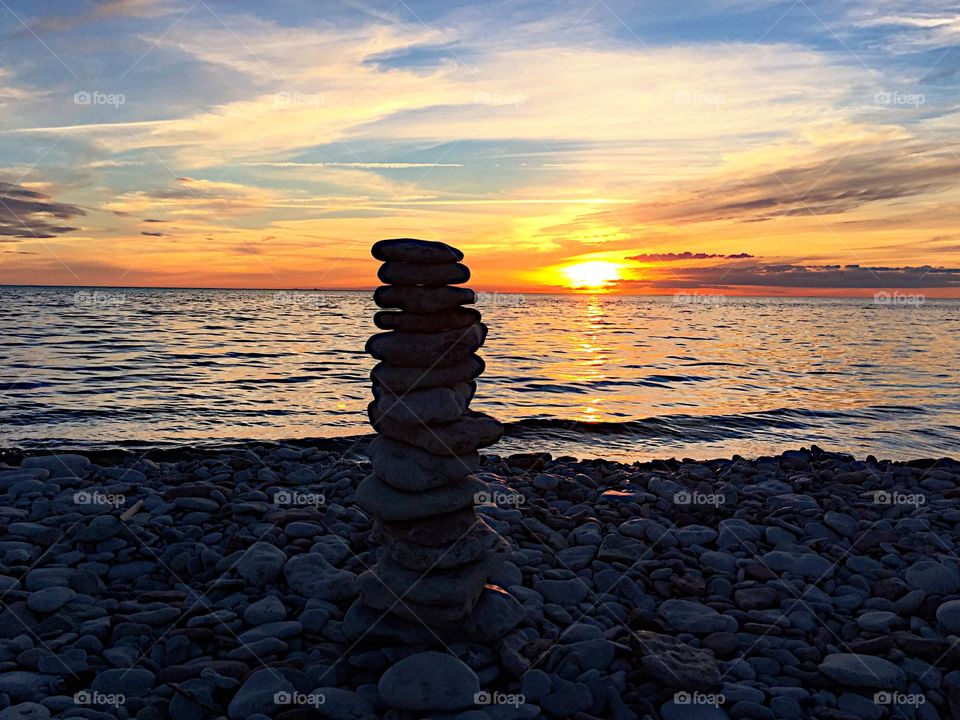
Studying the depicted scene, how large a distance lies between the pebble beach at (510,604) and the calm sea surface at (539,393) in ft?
15.9

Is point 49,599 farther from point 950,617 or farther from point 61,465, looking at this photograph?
point 950,617

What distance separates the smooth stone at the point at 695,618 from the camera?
5234 millimetres

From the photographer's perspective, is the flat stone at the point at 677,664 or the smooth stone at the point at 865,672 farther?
the smooth stone at the point at 865,672

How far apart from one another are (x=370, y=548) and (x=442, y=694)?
90.0 inches

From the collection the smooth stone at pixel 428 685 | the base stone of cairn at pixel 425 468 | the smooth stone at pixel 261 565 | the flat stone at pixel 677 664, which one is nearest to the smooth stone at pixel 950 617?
the flat stone at pixel 677 664

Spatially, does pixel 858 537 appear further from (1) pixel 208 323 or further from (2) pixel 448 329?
(1) pixel 208 323

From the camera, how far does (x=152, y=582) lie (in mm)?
5930

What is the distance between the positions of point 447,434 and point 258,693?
2.07 m

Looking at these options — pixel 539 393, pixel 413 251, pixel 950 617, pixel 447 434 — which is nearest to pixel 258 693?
pixel 447 434

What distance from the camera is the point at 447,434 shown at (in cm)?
508

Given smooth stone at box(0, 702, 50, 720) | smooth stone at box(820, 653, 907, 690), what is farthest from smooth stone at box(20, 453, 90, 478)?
smooth stone at box(820, 653, 907, 690)

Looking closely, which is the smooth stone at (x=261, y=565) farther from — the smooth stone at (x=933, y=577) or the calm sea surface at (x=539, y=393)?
the calm sea surface at (x=539, y=393)

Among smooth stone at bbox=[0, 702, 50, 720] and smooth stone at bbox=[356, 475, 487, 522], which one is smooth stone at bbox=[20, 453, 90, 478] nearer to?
smooth stone at bbox=[0, 702, 50, 720]

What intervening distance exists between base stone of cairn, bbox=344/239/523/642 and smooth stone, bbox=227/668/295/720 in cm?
62
